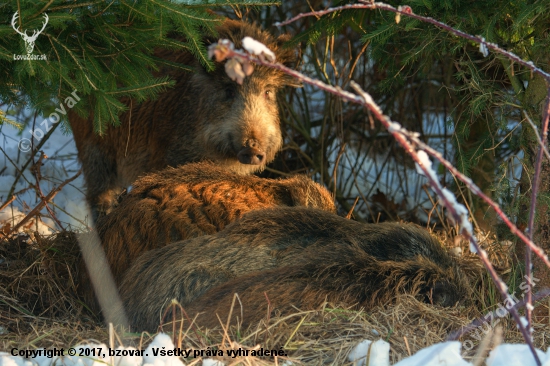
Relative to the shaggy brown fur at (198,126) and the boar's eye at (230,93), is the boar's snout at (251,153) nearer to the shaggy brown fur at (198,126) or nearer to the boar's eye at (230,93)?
the shaggy brown fur at (198,126)

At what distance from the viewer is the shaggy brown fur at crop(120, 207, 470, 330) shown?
2.96 m

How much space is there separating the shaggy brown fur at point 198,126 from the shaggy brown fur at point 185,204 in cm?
128

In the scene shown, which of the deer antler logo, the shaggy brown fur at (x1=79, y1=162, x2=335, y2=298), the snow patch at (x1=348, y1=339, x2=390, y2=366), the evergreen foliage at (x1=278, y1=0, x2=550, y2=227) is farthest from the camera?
the shaggy brown fur at (x1=79, y1=162, x2=335, y2=298)

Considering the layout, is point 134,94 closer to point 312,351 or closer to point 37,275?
point 37,275

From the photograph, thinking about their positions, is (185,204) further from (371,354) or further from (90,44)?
(371,354)

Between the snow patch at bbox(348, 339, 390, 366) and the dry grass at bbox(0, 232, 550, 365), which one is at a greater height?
the dry grass at bbox(0, 232, 550, 365)

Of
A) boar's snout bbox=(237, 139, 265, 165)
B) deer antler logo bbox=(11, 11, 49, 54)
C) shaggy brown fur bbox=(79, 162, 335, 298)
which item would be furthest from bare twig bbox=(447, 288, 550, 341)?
boar's snout bbox=(237, 139, 265, 165)

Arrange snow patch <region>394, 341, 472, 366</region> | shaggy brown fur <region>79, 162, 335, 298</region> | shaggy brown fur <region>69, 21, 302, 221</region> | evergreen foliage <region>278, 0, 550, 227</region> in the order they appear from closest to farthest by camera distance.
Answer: snow patch <region>394, 341, 472, 366</region>
evergreen foliage <region>278, 0, 550, 227</region>
shaggy brown fur <region>79, 162, 335, 298</region>
shaggy brown fur <region>69, 21, 302, 221</region>

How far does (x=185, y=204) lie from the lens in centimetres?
378

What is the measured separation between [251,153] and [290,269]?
2493 millimetres

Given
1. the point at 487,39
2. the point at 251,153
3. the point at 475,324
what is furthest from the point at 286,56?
the point at 475,324

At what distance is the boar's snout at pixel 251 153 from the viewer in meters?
5.44

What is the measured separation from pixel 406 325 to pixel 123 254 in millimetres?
1640

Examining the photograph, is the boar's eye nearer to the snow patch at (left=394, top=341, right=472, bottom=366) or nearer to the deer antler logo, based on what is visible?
the deer antler logo
